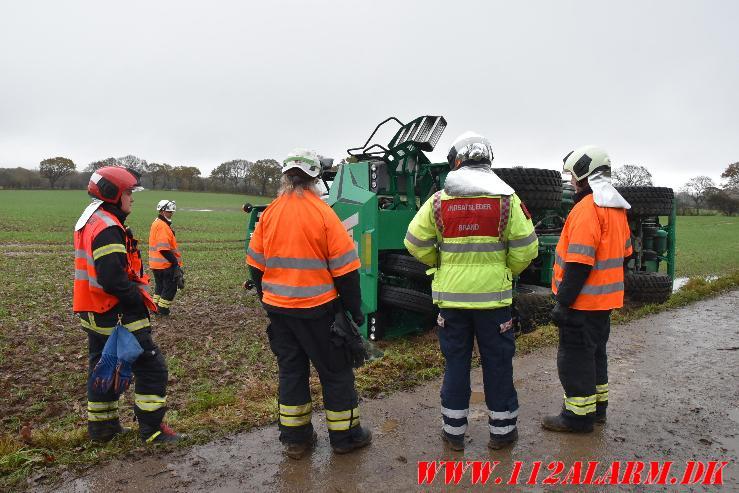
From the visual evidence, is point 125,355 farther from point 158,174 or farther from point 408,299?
point 158,174

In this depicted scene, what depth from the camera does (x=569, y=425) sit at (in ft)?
12.6

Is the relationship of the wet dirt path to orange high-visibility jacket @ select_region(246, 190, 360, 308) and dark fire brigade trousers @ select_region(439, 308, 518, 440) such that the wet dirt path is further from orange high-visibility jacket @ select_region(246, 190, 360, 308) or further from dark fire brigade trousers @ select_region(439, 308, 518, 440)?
orange high-visibility jacket @ select_region(246, 190, 360, 308)

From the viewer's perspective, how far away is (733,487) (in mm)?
3164

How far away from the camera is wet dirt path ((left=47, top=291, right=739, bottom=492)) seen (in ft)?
10.5

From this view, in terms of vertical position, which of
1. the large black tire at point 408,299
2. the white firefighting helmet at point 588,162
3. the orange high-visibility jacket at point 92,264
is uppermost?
the white firefighting helmet at point 588,162

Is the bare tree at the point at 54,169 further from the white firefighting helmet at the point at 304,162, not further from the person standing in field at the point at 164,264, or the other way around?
the white firefighting helmet at the point at 304,162

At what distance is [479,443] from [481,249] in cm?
129

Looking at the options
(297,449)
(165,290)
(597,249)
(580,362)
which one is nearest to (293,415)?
(297,449)

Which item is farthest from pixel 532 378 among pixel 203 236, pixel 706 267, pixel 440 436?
pixel 203 236

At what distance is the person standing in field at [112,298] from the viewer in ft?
11.6

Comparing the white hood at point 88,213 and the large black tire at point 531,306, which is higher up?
the white hood at point 88,213

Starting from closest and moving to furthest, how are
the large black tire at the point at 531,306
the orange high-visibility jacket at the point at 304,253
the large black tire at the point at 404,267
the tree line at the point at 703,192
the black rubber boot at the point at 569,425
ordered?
the orange high-visibility jacket at the point at 304,253 < the black rubber boot at the point at 569,425 < the large black tire at the point at 404,267 < the large black tire at the point at 531,306 < the tree line at the point at 703,192

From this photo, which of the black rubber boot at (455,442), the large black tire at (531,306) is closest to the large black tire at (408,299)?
the large black tire at (531,306)

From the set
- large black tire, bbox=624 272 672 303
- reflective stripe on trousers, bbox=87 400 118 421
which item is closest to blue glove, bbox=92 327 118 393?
reflective stripe on trousers, bbox=87 400 118 421
